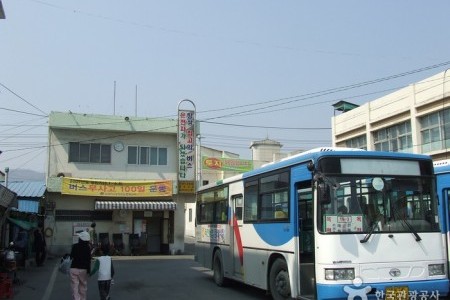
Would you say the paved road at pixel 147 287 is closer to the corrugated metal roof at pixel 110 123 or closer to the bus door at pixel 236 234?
the bus door at pixel 236 234

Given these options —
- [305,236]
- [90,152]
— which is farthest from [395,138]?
[305,236]

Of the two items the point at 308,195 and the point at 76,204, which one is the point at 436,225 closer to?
the point at 308,195

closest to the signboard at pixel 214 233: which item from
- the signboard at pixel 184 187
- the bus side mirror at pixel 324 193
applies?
the bus side mirror at pixel 324 193

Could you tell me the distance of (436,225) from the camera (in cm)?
889

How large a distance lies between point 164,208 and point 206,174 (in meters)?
21.7

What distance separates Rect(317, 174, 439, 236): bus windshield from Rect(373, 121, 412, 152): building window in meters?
24.7

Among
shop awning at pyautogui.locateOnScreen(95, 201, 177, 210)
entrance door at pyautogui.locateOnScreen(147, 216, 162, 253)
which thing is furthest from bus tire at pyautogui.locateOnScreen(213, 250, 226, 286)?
entrance door at pyautogui.locateOnScreen(147, 216, 162, 253)

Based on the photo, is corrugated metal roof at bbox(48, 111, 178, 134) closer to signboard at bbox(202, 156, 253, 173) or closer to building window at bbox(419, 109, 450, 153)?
signboard at bbox(202, 156, 253, 173)

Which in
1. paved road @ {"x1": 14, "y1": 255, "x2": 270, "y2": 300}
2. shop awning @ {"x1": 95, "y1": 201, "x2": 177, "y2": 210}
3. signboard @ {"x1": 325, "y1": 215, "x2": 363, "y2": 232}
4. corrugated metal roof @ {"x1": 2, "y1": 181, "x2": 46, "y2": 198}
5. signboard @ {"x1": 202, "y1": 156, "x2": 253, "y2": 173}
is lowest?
paved road @ {"x1": 14, "y1": 255, "x2": 270, "y2": 300}

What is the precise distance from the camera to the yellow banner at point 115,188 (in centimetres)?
2831

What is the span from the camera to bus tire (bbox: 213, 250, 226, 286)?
14508mm

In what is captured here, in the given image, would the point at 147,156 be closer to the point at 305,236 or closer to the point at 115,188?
the point at 115,188

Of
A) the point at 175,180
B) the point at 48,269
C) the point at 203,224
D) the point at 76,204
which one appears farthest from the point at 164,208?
the point at 203,224

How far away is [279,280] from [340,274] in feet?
7.66
